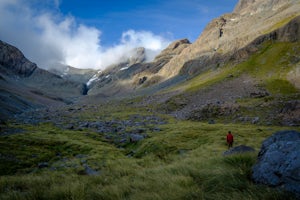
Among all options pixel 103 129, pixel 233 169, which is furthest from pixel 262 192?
pixel 103 129

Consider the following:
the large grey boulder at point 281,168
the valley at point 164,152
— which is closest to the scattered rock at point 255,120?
the valley at point 164,152

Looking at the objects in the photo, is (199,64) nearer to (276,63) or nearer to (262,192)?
(276,63)

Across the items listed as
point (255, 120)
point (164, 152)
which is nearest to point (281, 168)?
point (164, 152)

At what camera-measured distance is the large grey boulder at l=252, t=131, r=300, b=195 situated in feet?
19.1

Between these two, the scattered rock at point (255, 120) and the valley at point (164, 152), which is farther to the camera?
the scattered rock at point (255, 120)

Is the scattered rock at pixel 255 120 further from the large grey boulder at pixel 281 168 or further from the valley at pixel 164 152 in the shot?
the large grey boulder at pixel 281 168

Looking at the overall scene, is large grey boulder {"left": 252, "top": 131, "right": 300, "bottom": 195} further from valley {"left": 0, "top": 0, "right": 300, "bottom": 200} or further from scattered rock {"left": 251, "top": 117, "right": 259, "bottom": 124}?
scattered rock {"left": 251, "top": 117, "right": 259, "bottom": 124}

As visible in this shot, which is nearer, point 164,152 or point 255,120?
point 164,152

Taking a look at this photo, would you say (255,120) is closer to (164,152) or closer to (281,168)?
(164,152)

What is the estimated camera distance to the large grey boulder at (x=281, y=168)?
229 inches

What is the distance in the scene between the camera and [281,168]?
6375mm

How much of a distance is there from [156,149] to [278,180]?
1868 cm

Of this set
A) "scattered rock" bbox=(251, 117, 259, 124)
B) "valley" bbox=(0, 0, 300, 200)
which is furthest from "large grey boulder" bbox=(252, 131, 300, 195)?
"scattered rock" bbox=(251, 117, 259, 124)

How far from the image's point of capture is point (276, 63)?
89.4 m
